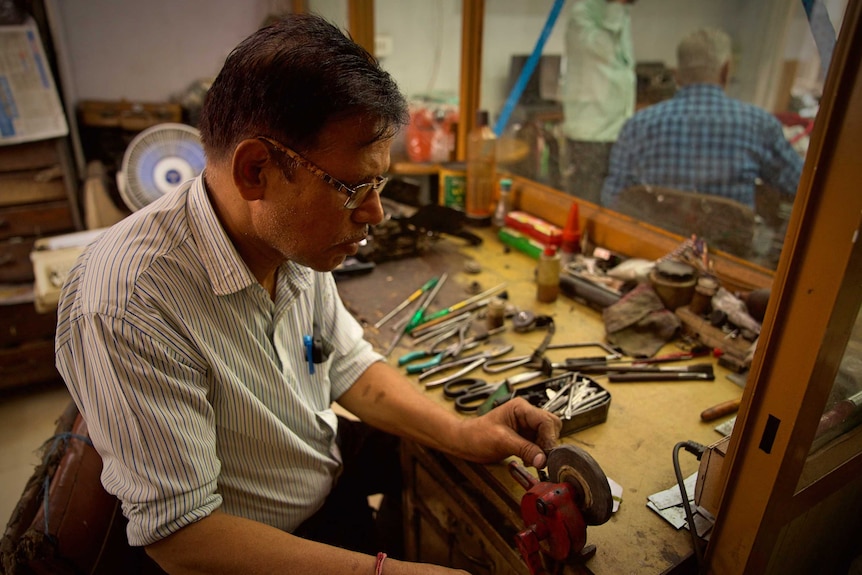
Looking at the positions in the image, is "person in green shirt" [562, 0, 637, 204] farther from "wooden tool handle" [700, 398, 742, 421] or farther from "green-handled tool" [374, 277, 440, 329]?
"wooden tool handle" [700, 398, 742, 421]

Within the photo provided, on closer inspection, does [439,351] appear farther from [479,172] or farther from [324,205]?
[479,172]

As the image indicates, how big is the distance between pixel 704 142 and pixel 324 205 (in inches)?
80.7

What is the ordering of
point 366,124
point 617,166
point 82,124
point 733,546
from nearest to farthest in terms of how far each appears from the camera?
point 733,546
point 366,124
point 617,166
point 82,124

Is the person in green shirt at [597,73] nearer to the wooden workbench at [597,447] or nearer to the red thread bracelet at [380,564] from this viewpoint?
the wooden workbench at [597,447]

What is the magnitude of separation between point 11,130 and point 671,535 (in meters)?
3.45

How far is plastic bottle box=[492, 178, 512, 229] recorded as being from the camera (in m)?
2.34

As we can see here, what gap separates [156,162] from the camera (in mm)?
2652

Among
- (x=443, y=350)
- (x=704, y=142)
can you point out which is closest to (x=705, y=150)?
(x=704, y=142)

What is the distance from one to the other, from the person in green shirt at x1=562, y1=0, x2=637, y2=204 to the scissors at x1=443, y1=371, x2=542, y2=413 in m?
1.84

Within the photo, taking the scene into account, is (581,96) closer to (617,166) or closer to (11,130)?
(617,166)

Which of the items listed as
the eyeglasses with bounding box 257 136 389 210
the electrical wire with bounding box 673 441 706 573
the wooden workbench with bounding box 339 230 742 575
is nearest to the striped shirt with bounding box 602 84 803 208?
the wooden workbench with bounding box 339 230 742 575

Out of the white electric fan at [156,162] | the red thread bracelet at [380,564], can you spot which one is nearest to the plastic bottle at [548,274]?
the red thread bracelet at [380,564]

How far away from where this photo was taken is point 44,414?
2.79 metres

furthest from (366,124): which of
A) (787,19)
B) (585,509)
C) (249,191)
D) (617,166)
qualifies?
(787,19)
